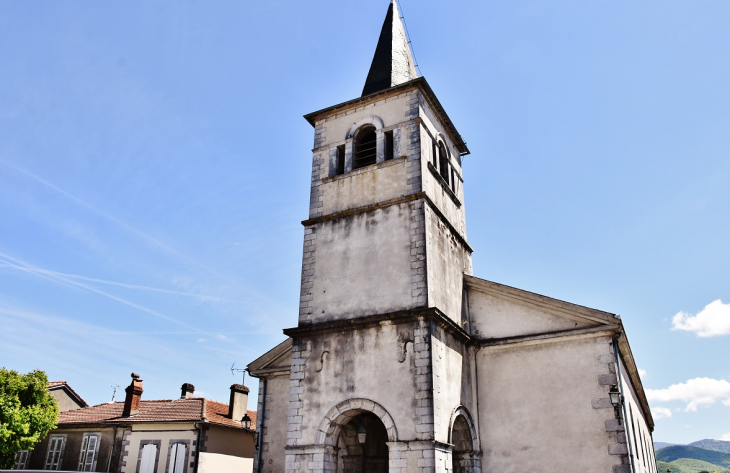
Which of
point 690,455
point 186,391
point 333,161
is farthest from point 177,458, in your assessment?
point 690,455

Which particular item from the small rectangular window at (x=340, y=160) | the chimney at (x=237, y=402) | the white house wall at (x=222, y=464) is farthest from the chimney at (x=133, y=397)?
the small rectangular window at (x=340, y=160)

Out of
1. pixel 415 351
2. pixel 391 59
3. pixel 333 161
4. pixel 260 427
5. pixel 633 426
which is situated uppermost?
pixel 391 59

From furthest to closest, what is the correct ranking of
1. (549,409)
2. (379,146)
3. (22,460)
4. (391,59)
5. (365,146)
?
(22,460), (391,59), (365,146), (379,146), (549,409)

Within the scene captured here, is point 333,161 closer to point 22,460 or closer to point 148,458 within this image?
point 148,458

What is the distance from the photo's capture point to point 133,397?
2200 cm

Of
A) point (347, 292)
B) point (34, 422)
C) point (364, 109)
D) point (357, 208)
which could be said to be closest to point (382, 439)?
point (347, 292)

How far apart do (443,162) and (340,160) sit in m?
3.17

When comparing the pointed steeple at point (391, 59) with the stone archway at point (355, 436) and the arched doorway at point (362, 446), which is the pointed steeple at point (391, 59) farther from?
the arched doorway at point (362, 446)

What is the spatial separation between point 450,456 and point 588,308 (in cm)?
465

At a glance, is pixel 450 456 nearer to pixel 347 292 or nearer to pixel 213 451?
pixel 347 292

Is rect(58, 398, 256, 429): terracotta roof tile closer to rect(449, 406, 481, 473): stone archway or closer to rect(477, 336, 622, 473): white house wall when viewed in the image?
rect(449, 406, 481, 473): stone archway

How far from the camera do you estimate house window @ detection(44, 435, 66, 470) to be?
2228 centimetres

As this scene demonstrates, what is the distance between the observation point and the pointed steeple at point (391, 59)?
17.4 meters

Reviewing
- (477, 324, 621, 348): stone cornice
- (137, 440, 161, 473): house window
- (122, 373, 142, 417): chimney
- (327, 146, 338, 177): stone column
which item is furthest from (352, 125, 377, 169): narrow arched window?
(122, 373, 142, 417): chimney
